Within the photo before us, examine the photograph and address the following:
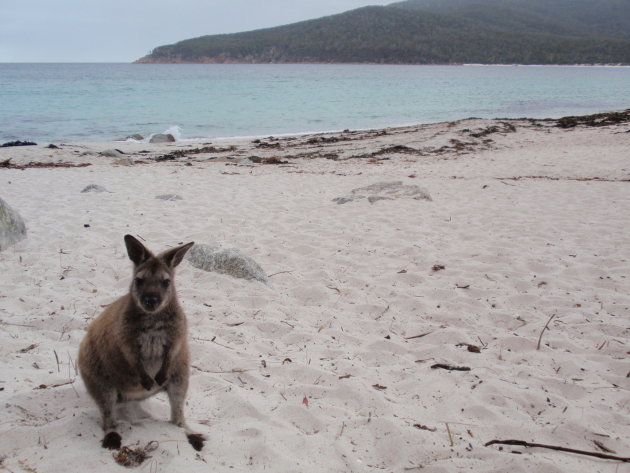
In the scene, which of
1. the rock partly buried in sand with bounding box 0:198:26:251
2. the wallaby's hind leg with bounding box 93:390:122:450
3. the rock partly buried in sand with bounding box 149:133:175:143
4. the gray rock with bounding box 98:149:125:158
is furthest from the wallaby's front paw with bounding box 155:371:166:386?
the rock partly buried in sand with bounding box 149:133:175:143

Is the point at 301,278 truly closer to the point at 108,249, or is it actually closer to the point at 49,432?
the point at 108,249

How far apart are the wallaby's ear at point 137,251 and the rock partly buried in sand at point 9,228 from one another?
428 cm

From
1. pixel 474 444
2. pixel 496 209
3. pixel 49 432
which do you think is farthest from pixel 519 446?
pixel 496 209

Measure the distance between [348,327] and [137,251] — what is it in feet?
8.33

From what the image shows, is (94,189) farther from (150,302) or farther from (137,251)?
(150,302)

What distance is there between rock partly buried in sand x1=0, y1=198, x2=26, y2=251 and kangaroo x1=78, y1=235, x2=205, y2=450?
4.28 m

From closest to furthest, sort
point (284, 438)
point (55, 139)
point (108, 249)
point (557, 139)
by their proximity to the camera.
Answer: point (284, 438)
point (108, 249)
point (557, 139)
point (55, 139)

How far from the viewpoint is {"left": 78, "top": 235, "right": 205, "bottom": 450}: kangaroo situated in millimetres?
2879

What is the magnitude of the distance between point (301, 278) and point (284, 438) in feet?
10.1

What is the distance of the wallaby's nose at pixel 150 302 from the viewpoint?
282 cm

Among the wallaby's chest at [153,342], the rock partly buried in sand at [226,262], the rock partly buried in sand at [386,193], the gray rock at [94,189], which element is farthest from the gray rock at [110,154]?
the wallaby's chest at [153,342]

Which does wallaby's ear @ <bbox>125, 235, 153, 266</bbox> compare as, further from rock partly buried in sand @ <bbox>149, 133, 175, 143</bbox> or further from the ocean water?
the ocean water

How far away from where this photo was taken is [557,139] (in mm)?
20031

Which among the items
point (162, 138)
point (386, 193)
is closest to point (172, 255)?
point (386, 193)
